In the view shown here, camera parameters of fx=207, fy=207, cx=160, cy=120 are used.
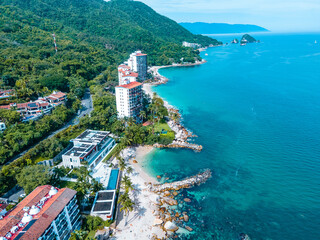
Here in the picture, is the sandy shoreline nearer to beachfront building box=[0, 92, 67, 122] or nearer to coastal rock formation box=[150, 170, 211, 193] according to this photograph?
coastal rock formation box=[150, 170, 211, 193]

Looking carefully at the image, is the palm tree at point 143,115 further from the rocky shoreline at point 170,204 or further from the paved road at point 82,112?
the rocky shoreline at point 170,204

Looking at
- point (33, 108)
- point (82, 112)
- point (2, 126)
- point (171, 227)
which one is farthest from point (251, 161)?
point (2, 126)

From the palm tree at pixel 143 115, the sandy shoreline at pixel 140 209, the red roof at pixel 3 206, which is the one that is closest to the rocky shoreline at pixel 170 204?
the sandy shoreline at pixel 140 209

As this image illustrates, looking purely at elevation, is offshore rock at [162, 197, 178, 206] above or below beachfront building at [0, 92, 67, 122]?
below

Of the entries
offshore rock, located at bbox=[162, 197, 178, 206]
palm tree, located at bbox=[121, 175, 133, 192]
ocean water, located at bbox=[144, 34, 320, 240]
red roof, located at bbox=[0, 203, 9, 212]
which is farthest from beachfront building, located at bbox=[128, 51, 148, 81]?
red roof, located at bbox=[0, 203, 9, 212]

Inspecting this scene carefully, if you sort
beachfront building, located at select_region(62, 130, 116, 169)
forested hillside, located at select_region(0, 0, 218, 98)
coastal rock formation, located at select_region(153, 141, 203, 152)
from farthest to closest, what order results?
1. forested hillside, located at select_region(0, 0, 218, 98)
2. coastal rock formation, located at select_region(153, 141, 203, 152)
3. beachfront building, located at select_region(62, 130, 116, 169)
